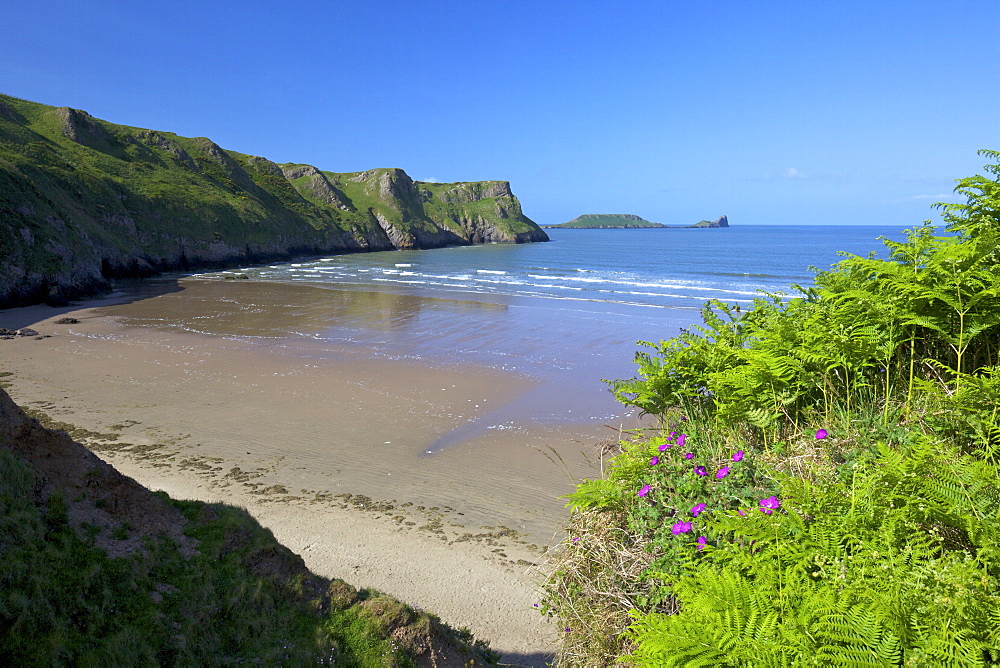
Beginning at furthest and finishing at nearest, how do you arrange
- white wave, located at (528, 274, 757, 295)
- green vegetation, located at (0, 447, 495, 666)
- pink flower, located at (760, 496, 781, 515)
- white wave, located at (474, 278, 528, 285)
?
white wave, located at (474, 278, 528, 285) → white wave, located at (528, 274, 757, 295) → pink flower, located at (760, 496, 781, 515) → green vegetation, located at (0, 447, 495, 666)

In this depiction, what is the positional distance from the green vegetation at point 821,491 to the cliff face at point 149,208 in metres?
34.2

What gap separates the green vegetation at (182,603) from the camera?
2.69 metres

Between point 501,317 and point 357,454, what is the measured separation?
55.4ft

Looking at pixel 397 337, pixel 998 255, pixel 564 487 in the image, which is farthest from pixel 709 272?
pixel 998 255

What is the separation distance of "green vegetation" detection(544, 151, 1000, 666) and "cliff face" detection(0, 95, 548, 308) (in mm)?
34176

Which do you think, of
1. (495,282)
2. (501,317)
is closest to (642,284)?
(495,282)

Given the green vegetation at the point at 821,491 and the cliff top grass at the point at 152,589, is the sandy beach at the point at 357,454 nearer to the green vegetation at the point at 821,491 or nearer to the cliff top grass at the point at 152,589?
the green vegetation at the point at 821,491

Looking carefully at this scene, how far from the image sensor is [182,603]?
3230 millimetres

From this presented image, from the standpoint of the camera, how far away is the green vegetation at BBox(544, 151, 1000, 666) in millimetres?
2186

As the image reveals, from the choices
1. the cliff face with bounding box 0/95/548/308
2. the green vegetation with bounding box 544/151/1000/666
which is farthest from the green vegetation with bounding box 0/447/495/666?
the cliff face with bounding box 0/95/548/308

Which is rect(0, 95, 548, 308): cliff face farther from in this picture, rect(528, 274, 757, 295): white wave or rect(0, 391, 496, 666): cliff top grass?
rect(528, 274, 757, 295): white wave

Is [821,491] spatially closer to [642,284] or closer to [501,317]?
[501,317]

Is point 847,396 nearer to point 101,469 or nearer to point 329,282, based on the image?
point 101,469

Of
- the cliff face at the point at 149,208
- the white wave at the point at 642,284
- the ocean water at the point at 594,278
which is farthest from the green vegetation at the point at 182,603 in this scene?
the white wave at the point at 642,284
